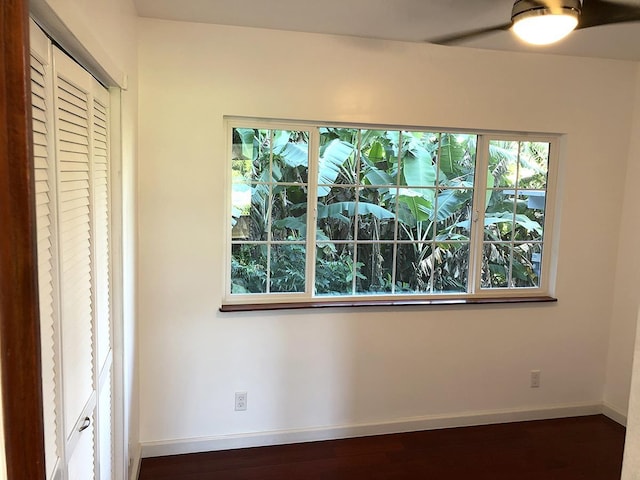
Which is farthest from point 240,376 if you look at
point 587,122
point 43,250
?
point 587,122

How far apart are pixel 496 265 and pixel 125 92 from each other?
245 cm

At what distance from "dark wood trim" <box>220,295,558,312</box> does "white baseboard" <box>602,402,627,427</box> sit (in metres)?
0.88

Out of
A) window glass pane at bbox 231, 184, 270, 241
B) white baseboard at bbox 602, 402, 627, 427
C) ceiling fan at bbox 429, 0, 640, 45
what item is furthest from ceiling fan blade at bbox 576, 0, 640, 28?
white baseboard at bbox 602, 402, 627, 427

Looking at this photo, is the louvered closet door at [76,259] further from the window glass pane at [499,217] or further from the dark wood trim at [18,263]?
the window glass pane at [499,217]

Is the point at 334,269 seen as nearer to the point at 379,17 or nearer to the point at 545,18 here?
the point at 379,17

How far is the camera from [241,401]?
9.24ft

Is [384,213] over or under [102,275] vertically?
over

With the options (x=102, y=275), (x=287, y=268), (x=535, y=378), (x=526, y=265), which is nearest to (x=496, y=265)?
(x=526, y=265)

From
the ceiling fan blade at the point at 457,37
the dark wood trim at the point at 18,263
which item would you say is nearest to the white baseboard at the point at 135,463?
the dark wood trim at the point at 18,263

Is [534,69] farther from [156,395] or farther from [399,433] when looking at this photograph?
[156,395]

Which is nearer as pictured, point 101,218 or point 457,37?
point 101,218

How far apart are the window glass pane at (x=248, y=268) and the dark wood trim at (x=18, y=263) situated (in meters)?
2.13

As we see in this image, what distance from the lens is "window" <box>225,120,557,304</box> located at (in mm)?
2812

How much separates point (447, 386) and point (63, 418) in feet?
8.03
